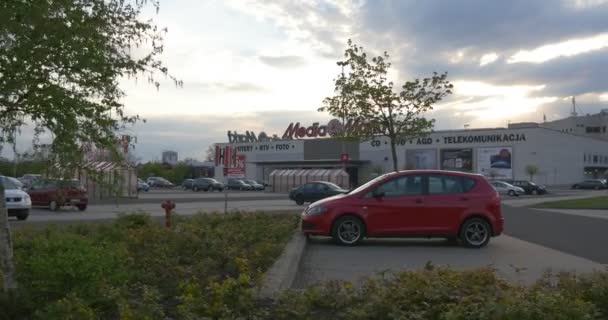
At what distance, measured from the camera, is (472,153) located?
271 ft

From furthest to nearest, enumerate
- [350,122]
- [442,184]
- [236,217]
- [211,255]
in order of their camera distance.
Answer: [350,122] → [236,217] → [442,184] → [211,255]

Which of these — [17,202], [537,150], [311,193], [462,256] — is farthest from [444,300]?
[537,150]

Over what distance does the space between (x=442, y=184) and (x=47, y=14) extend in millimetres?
9288

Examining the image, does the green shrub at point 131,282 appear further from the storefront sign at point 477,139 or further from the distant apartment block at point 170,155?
the distant apartment block at point 170,155

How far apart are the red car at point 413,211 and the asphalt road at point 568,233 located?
1.90 meters

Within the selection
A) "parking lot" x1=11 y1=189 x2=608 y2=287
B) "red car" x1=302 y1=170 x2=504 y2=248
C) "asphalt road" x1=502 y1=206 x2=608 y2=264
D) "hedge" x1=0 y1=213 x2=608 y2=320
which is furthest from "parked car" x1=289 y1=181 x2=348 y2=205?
"hedge" x1=0 y1=213 x2=608 y2=320

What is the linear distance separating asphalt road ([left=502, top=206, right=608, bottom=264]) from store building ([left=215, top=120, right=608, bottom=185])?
1926 inches

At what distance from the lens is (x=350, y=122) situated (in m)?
24.0

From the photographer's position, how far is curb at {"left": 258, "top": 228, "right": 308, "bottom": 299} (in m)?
6.68

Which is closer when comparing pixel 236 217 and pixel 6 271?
pixel 6 271

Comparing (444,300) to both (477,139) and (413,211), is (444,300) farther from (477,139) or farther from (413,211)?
(477,139)

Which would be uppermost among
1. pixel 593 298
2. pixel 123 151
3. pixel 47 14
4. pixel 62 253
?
pixel 47 14

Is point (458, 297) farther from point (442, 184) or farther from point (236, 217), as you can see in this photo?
point (236, 217)

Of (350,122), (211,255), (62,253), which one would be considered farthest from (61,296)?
(350,122)
